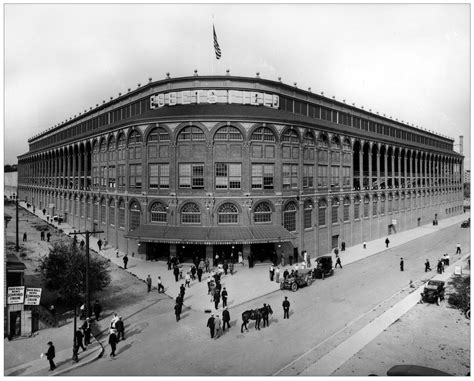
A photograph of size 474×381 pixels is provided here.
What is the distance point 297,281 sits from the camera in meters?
30.3

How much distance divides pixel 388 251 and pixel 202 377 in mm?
37180

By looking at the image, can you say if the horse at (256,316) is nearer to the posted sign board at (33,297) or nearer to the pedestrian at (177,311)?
the pedestrian at (177,311)

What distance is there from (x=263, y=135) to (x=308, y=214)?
438 inches

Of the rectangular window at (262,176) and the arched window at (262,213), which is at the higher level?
the rectangular window at (262,176)

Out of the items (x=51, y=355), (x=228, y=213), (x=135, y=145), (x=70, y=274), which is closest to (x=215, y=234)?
(x=228, y=213)

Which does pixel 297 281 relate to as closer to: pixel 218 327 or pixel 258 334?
pixel 258 334

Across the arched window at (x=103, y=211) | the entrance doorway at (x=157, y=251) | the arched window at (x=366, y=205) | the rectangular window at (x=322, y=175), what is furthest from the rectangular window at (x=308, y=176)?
the arched window at (x=103, y=211)

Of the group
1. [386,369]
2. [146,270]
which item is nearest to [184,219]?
[146,270]

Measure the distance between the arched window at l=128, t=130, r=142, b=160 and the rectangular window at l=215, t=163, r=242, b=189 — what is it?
9.69 meters

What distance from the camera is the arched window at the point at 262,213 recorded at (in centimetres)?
3966

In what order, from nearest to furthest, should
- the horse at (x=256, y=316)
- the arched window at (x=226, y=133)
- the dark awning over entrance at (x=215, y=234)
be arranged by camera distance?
the horse at (x=256, y=316) → the dark awning over entrance at (x=215, y=234) → the arched window at (x=226, y=133)

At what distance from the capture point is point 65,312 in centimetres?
2498

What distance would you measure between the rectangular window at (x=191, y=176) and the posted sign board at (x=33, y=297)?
789 inches

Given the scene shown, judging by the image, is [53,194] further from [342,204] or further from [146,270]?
[342,204]
